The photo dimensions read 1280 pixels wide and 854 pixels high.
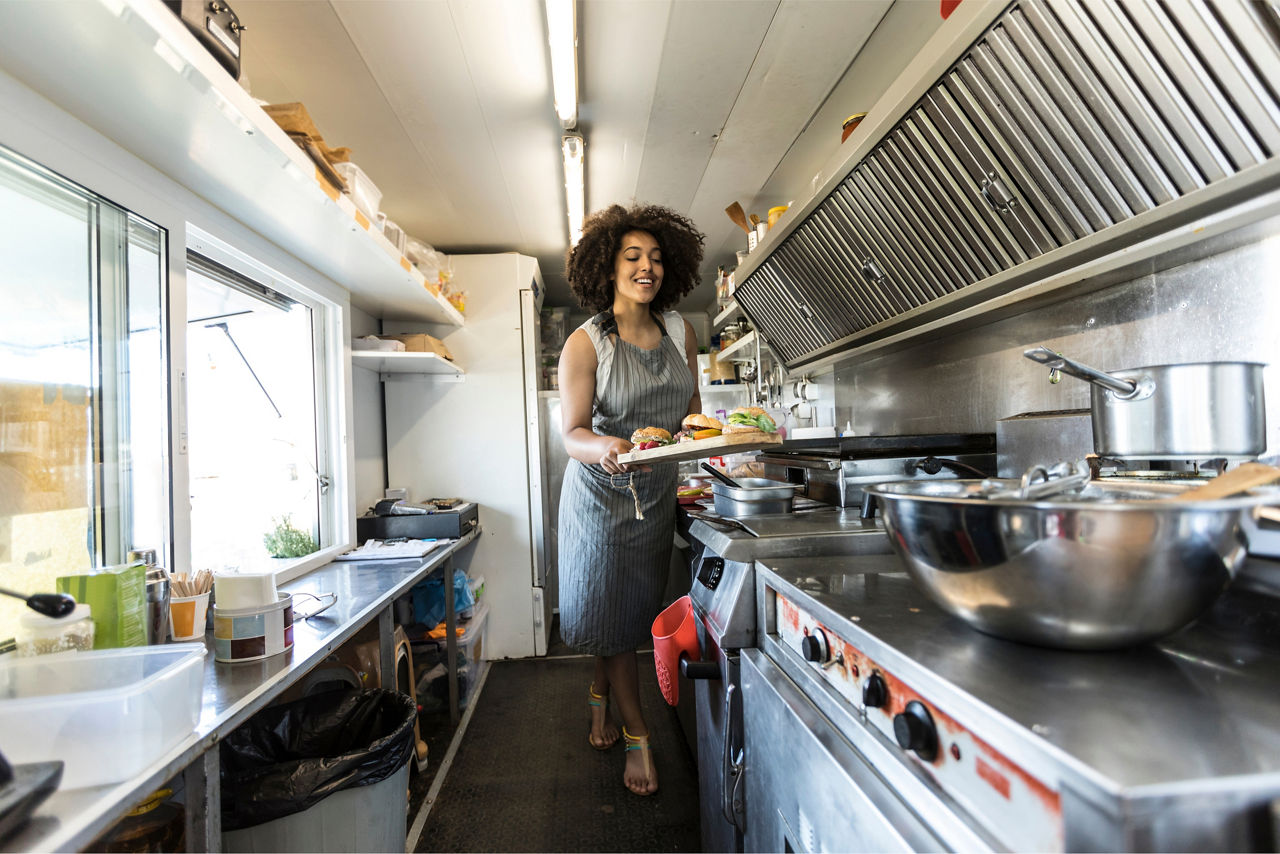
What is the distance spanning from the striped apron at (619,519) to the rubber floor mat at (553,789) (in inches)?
20.2

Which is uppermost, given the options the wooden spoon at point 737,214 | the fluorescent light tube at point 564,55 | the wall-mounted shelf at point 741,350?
the fluorescent light tube at point 564,55

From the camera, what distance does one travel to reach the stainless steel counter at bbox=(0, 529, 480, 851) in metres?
0.70

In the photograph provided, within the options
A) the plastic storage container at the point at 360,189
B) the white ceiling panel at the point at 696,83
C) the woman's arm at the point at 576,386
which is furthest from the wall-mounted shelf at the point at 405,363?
the white ceiling panel at the point at 696,83

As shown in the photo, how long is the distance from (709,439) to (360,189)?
1498 millimetres

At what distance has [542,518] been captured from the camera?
11.9ft

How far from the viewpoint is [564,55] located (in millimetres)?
1809

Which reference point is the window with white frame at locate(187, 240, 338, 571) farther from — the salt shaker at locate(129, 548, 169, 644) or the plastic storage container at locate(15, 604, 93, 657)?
the plastic storage container at locate(15, 604, 93, 657)

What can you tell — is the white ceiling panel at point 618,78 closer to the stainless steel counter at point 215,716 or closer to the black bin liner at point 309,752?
the stainless steel counter at point 215,716

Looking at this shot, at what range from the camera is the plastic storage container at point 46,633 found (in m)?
0.93

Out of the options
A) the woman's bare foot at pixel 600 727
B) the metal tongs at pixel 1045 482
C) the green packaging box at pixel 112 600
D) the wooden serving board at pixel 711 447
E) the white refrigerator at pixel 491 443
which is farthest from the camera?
the white refrigerator at pixel 491 443

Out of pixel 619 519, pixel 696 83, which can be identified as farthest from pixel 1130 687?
pixel 696 83

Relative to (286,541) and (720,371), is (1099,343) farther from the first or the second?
(720,371)

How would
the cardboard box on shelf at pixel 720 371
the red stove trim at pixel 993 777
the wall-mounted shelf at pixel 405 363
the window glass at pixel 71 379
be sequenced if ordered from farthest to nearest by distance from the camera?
the cardboard box on shelf at pixel 720 371 → the wall-mounted shelf at pixel 405 363 → the window glass at pixel 71 379 → the red stove trim at pixel 993 777

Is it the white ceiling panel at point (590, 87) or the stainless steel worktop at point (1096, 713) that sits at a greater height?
the white ceiling panel at point (590, 87)
